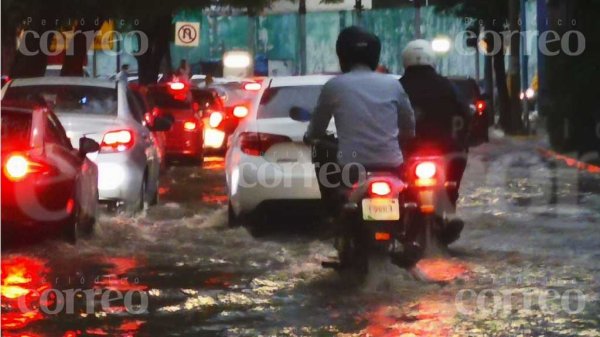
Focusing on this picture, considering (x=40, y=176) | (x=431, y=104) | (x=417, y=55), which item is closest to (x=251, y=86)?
(x=40, y=176)

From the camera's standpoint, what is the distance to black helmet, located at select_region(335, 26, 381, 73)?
10.0 m

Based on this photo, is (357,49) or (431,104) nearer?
Result: (357,49)

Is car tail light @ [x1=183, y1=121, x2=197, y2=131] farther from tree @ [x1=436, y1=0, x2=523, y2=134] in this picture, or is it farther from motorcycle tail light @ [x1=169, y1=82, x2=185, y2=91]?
tree @ [x1=436, y1=0, x2=523, y2=134]

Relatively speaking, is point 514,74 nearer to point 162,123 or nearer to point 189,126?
point 189,126

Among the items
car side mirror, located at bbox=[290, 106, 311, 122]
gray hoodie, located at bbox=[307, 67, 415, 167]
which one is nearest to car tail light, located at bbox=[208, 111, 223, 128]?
car side mirror, located at bbox=[290, 106, 311, 122]

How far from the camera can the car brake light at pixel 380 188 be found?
9516 mm

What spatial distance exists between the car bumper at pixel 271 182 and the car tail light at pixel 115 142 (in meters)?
1.44

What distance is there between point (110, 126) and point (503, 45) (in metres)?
27.7

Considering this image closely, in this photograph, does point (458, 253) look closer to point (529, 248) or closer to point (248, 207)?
point (529, 248)

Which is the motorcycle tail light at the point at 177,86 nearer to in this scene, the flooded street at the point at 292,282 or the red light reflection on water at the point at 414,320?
the flooded street at the point at 292,282

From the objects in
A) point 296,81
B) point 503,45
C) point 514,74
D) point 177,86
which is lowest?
point 514,74

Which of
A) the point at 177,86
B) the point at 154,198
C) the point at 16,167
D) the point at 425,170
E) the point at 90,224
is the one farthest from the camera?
the point at 177,86

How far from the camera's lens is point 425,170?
10.3 m

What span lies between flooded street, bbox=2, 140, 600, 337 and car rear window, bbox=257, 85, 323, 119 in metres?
1.10
